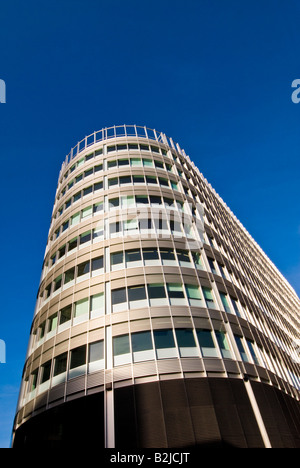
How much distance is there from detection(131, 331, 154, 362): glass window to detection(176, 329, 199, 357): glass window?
1.86m

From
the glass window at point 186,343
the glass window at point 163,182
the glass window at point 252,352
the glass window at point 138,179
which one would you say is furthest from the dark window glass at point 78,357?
the glass window at point 163,182

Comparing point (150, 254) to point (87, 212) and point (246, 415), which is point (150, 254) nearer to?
point (87, 212)

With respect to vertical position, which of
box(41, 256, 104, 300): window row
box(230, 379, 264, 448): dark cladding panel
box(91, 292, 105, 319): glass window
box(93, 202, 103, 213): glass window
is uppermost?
box(93, 202, 103, 213): glass window

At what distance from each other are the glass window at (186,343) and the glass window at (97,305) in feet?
17.5

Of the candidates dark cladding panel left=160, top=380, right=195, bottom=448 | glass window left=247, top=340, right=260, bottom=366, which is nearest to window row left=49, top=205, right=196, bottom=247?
glass window left=247, top=340, right=260, bottom=366

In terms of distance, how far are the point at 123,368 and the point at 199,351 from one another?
4.85m

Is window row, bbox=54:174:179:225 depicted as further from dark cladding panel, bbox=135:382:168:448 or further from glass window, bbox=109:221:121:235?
dark cladding panel, bbox=135:382:168:448

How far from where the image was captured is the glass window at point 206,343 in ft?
62.8

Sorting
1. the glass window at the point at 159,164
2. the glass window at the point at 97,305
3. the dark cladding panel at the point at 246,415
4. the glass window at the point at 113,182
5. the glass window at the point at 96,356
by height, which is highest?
the glass window at the point at 159,164

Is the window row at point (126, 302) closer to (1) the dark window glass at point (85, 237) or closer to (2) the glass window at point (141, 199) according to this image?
(1) the dark window glass at point (85, 237)

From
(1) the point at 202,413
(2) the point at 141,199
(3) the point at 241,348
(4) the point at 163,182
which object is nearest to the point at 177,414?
(1) the point at 202,413

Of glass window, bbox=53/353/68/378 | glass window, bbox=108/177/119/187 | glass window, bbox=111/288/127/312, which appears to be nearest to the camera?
glass window, bbox=53/353/68/378

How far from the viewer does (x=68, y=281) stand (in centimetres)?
2414

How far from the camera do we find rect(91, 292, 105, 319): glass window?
67.2 ft
